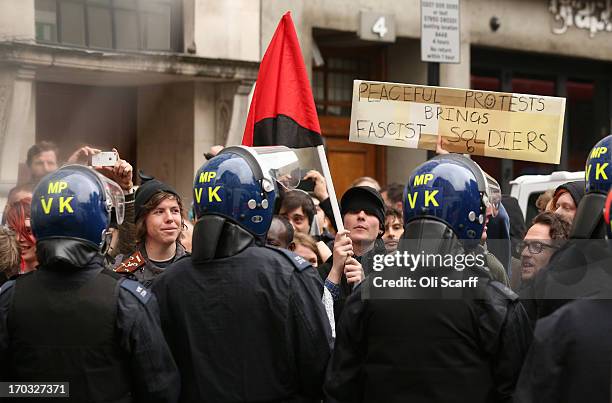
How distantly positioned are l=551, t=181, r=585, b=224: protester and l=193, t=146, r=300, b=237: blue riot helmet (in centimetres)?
220

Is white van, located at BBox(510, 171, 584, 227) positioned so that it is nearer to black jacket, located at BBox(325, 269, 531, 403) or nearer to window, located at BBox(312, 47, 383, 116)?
window, located at BBox(312, 47, 383, 116)

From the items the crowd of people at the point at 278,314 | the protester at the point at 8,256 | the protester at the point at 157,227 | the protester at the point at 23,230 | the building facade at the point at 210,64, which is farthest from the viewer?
the building facade at the point at 210,64

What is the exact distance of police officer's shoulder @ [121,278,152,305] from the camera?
4488 millimetres

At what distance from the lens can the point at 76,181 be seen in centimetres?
458

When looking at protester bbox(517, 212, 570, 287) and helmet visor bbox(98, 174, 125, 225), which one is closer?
helmet visor bbox(98, 174, 125, 225)

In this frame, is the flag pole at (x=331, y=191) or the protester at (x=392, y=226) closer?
the flag pole at (x=331, y=191)

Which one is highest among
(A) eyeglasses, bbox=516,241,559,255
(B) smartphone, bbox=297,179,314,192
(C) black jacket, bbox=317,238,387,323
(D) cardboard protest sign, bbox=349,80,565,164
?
(D) cardboard protest sign, bbox=349,80,565,164

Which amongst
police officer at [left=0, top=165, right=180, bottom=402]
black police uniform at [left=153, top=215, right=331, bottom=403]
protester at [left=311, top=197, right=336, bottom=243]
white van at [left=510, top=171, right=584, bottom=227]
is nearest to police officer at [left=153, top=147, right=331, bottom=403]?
black police uniform at [left=153, top=215, right=331, bottom=403]

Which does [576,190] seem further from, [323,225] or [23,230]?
[23,230]

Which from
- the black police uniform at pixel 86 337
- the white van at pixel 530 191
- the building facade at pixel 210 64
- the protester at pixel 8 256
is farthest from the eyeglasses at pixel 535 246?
the building facade at pixel 210 64

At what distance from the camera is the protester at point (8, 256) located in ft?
18.5

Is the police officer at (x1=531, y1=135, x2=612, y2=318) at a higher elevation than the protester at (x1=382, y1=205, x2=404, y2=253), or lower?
higher

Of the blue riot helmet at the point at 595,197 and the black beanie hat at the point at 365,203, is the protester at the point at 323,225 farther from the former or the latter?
the blue riot helmet at the point at 595,197

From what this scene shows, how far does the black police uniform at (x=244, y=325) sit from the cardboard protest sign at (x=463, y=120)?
1.69 m
